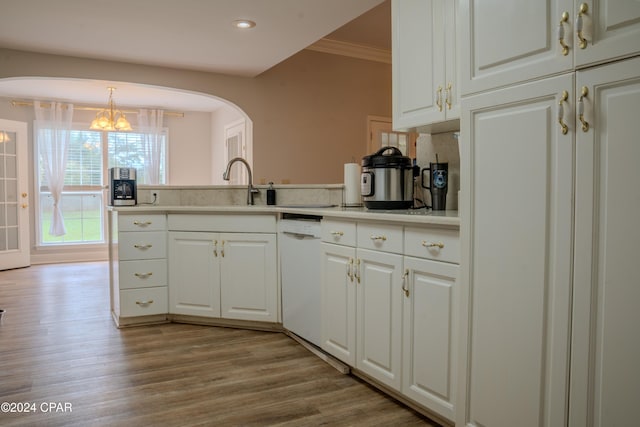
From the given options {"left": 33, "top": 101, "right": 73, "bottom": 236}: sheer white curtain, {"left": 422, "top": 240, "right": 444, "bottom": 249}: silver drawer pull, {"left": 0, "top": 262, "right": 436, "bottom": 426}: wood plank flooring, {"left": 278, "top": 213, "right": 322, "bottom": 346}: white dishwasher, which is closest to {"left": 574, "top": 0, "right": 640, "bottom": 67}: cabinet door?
{"left": 422, "top": 240, "right": 444, "bottom": 249}: silver drawer pull

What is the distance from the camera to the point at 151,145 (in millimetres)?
7727

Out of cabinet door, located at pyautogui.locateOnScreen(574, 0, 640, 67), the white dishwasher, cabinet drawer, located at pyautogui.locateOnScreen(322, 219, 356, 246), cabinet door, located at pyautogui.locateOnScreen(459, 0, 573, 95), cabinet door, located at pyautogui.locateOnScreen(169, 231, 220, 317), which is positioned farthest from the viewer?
cabinet door, located at pyautogui.locateOnScreen(169, 231, 220, 317)

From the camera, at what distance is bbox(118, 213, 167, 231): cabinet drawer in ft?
11.1

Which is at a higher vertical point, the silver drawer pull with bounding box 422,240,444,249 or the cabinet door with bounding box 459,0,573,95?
the cabinet door with bounding box 459,0,573,95

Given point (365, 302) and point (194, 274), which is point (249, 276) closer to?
point (194, 274)

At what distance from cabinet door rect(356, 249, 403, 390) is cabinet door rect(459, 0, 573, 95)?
0.85 meters

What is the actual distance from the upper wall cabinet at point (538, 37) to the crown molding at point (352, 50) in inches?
167

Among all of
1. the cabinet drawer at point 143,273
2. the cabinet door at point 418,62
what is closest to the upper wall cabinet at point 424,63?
the cabinet door at point 418,62

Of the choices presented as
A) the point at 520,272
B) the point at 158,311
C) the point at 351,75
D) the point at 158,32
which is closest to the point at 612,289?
the point at 520,272

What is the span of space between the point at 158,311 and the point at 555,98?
302 centimetres

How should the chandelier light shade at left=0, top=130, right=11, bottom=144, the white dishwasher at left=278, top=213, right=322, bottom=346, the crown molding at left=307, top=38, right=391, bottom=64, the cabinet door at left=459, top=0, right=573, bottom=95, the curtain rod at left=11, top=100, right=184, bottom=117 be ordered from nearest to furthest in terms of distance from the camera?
the cabinet door at left=459, top=0, right=573, bottom=95
the white dishwasher at left=278, top=213, right=322, bottom=346
the crown molding at left=307, top=38, right=391, bottom=64
the chandelier light shade at left=0, top=130, right=11, bottom=144
the curtain rod at left=11, top=100, right=184, bottom=117

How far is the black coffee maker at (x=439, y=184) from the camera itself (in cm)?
240

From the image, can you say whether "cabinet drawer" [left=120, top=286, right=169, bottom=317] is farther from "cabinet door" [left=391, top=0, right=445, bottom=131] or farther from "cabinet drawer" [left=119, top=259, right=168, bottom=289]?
"cabinet door" [left=391, top=0, right=445, bottom=131]

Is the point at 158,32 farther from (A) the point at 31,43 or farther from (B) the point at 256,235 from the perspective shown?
(B) the point at 256,235
